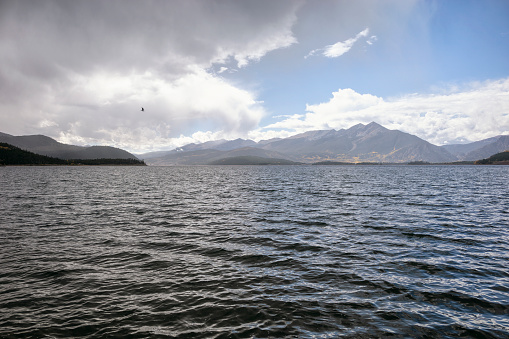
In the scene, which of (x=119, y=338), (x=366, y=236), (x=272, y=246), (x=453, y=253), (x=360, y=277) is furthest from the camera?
(x=366, y=236)

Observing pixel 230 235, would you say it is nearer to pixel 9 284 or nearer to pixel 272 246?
pixel 272 246

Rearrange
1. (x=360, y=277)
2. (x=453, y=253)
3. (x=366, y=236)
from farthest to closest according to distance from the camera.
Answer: (x=366, y=236) < (x=453, y=253) < (x=360, y=277)

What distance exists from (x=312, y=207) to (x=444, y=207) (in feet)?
65.4

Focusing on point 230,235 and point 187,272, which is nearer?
point 187,272

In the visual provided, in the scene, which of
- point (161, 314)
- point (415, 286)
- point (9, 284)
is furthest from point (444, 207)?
point (9, 284)

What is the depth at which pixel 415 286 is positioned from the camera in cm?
1396

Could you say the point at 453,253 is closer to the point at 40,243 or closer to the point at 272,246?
the point at 272,246

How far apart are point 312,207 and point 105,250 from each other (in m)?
28.6

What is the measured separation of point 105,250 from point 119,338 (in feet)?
38.8

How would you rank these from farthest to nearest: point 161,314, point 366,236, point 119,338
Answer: point 366,236 → point 161,314 → point 119,338

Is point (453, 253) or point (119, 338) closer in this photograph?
point (119, 338)

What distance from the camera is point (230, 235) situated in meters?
24.2

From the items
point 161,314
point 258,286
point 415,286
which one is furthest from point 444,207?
point 161,314

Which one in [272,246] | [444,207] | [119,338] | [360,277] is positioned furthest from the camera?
[444,207]
